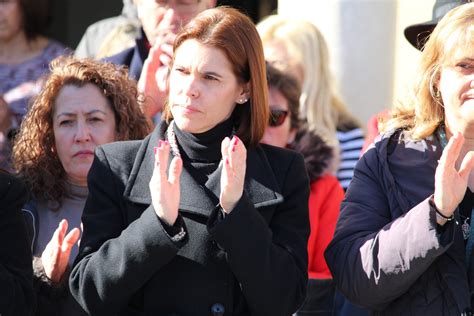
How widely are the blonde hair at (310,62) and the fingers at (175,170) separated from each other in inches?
91.4

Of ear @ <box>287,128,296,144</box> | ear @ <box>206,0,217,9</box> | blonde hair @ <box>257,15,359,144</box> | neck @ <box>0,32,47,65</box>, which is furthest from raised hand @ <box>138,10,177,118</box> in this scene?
neck @ <box>0,32,47,65</box>

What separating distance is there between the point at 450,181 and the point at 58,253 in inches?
55.6

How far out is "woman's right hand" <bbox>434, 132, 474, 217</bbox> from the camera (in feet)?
10.7

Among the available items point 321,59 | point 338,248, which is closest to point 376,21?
point 321,59

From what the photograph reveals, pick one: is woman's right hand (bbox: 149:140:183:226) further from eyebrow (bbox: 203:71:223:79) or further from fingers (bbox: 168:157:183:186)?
eyebrow (bbox: 203:71:223:79)

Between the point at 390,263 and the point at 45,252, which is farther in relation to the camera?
the point at 45,252

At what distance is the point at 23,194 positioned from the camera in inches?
144

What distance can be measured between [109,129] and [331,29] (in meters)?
2.70

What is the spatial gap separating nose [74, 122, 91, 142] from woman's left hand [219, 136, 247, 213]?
113 centimetres

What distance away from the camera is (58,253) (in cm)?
379

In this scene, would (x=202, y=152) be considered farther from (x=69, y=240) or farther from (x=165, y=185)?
(x=69, y=240)

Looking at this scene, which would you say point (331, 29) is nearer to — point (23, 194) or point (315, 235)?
point (315, 235)

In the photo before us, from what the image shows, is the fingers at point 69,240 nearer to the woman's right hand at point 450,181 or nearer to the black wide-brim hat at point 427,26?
the woman's right hand at point 450,181

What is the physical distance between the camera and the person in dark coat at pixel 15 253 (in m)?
3.48
